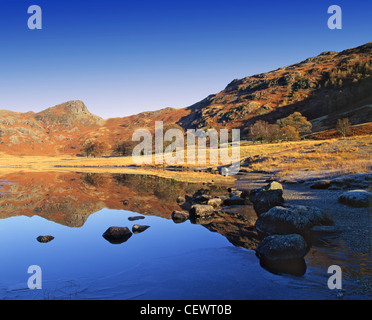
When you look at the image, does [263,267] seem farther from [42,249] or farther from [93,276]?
[42,249]

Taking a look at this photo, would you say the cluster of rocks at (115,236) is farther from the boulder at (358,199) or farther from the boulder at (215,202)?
the boulder at (358,199)

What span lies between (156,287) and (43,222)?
1076 centimetres

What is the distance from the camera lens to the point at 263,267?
7996 millimetres

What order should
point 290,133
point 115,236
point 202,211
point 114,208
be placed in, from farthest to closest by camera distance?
point 290,133, point 114,208, point 202,211, point 115,236

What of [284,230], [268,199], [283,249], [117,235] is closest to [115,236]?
[117,235]

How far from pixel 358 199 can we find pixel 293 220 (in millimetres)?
4524

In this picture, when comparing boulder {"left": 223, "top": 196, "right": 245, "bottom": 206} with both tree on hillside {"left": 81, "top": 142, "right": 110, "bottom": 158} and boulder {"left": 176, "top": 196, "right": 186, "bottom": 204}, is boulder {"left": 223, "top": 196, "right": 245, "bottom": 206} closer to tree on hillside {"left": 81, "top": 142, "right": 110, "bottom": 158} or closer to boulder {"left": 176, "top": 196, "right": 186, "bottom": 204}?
boulder {"left": 176, "top": 196, "right": 186, "bottom": 204}

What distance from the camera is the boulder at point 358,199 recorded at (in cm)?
1241

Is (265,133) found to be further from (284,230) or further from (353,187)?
(284,230)

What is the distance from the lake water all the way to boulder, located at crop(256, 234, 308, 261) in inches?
13.6

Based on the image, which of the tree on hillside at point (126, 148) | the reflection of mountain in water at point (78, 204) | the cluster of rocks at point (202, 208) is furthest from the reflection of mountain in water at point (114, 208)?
the tree on hillside at point (126, 148)

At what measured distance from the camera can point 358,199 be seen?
41.4 feet

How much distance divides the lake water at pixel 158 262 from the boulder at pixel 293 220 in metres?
0.90

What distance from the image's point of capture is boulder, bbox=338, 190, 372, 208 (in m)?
12.4
